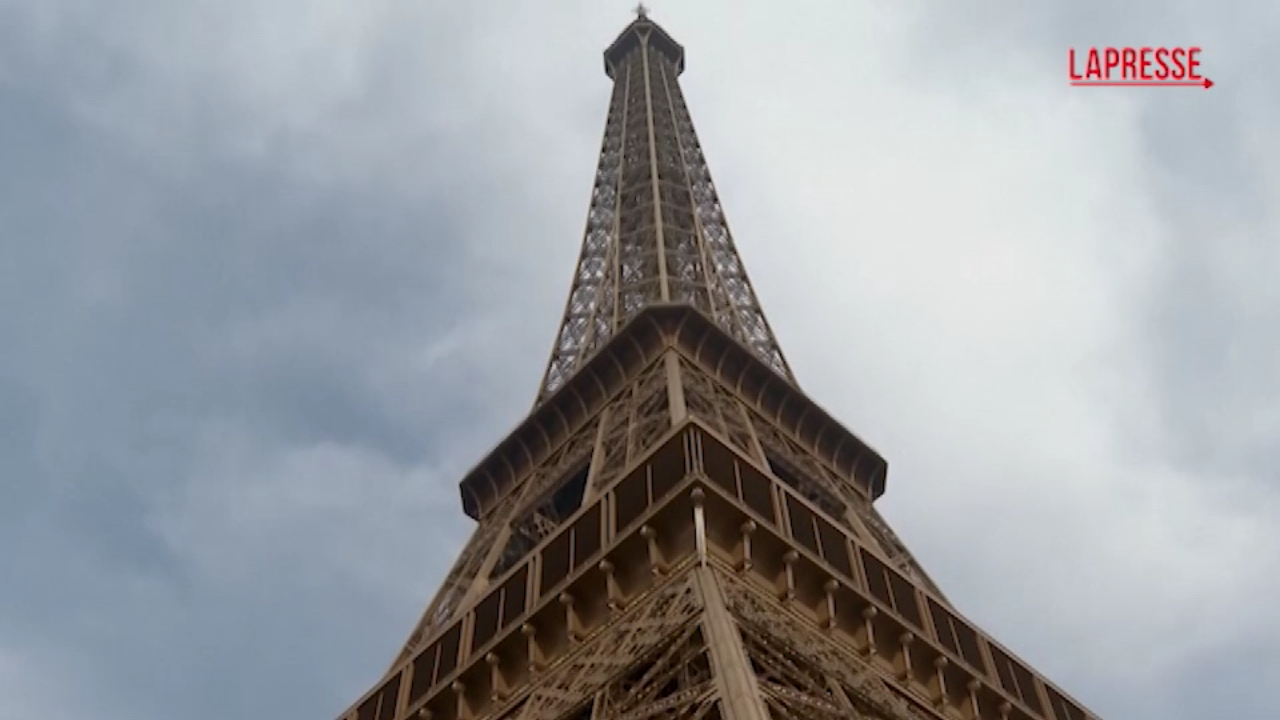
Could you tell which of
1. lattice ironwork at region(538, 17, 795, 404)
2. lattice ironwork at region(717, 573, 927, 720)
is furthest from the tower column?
lattice ironwork at region(538, 17, 795, 404)

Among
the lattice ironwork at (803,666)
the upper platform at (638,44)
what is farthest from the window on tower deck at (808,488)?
the upper platform at (638,44)

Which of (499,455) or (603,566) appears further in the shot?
(499,455)

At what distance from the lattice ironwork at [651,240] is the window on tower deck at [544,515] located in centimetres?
333

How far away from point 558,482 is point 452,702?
38.8 feet

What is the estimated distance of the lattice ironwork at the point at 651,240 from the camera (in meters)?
41.9

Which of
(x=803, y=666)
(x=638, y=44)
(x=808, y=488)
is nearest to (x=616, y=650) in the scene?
(x=803, y=666)

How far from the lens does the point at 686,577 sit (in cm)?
1972

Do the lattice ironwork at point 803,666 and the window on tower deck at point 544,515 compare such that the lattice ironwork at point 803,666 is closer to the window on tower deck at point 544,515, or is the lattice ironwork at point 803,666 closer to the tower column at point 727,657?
the tower column at point 727,657

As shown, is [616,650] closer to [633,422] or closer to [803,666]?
[803,666]

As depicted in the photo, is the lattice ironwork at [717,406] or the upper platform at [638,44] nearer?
the lattice ironwork at [717,406]

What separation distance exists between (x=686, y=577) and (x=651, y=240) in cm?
2801

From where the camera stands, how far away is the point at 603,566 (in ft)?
71.2

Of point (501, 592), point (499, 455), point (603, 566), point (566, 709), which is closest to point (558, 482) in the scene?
point (499, 455)

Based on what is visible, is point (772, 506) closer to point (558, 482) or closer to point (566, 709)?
point (566, 709)
